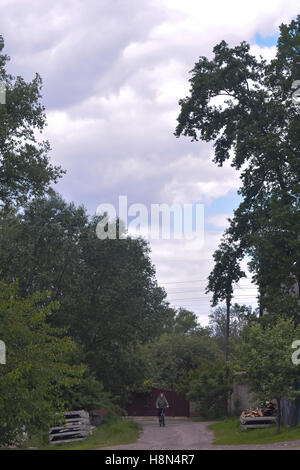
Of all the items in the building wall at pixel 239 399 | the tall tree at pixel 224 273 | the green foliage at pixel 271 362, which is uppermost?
the tall tree at pixel 224 273

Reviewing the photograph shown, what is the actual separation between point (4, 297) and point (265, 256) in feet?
45.7

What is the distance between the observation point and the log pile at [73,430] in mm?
22500

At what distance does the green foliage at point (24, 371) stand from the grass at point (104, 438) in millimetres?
5967

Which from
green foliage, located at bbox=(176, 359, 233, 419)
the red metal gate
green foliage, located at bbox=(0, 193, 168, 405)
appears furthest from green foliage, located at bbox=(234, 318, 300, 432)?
the red metal gate

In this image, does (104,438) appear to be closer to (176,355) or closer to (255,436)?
(255,436)

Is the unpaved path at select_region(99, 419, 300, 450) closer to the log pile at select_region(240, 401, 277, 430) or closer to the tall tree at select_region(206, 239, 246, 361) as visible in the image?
the log pile at select_region(240, 401, 277, 430)

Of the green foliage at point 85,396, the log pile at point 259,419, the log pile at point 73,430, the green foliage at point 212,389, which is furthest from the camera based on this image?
the green foliage at point 212,389

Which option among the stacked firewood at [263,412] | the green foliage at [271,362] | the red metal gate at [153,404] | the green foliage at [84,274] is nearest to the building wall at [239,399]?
the green foliage at [84,274]

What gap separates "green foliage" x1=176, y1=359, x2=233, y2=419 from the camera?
125ft

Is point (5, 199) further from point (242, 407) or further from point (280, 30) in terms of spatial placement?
point (242, 407)

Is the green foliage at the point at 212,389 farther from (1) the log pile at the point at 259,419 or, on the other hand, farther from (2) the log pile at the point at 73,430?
(2) the log pile at the point at 73,430

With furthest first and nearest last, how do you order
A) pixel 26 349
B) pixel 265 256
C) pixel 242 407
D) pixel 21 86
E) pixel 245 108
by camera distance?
pixel 242 407
pixel 245 108
pixel 265 256
pixel 21 86
pixel 26 349

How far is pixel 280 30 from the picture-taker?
1087 inches

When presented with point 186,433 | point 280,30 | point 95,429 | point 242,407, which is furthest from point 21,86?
point 242,407
